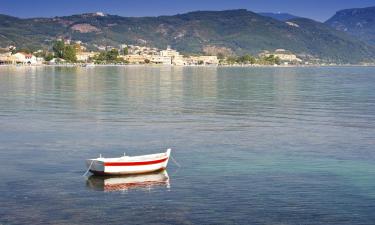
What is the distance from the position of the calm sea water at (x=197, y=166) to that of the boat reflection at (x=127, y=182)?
78 mm

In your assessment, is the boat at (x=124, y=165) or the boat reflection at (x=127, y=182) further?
the boat at (x=124, y=165)

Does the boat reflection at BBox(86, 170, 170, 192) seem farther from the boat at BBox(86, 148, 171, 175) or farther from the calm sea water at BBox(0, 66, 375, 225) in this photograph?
the boat at BBox(86, 148, 171, 175)

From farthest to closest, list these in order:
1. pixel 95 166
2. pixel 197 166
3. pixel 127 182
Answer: pixel 197 166 → pixel 95 166 → pixel 127 182

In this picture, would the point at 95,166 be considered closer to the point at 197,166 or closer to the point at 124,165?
the point at 124,165

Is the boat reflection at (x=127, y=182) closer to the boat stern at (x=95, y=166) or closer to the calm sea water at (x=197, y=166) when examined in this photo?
the calm sea water at (x=197, y=166)

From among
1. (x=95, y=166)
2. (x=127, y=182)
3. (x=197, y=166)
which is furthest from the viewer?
(x=197, y=166)

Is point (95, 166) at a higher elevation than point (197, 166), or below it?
higher

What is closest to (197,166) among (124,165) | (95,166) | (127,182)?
(124,165)

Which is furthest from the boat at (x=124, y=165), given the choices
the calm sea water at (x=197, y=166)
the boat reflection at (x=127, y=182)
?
the calm sea water at (x=197, y=166)

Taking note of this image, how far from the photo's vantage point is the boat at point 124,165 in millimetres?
24844

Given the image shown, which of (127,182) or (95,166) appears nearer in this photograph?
(127,182)

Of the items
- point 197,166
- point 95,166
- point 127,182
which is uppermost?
point 95,166

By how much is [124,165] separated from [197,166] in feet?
12.9

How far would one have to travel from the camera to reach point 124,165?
82.1 ft
